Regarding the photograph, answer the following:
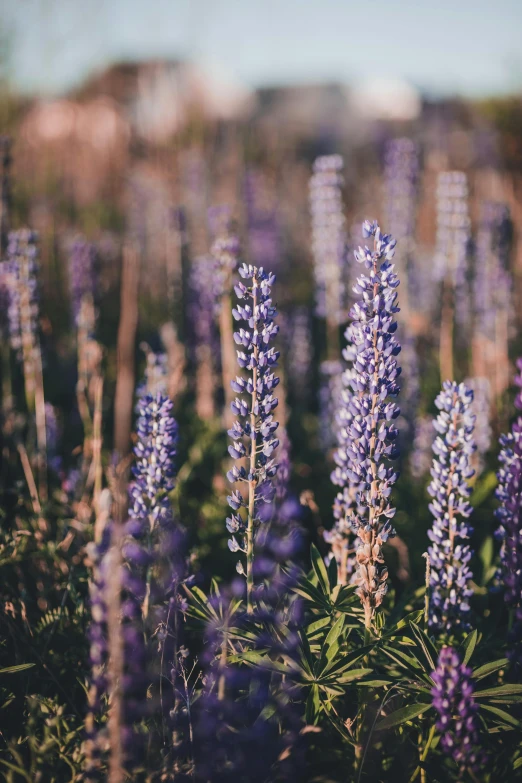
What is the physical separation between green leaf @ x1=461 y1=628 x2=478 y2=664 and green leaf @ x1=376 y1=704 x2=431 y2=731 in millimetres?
185

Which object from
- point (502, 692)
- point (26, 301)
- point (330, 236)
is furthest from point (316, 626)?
point (330, 236)

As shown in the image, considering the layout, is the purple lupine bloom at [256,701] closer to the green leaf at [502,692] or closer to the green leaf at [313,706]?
the green leaf at [313,706]

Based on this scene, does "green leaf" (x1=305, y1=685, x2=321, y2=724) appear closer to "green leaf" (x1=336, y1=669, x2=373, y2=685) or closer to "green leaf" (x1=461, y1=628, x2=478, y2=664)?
"green leaf" (x1=336, y1=669, x2=373, y2=685)

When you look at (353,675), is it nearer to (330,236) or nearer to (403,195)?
(330,236)

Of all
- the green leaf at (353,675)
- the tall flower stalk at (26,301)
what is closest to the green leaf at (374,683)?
the green leaf at (353,675)

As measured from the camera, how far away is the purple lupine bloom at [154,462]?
2109mm

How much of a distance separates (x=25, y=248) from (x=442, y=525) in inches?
95.2

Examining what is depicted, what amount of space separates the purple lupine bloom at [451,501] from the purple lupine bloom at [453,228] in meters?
2.13

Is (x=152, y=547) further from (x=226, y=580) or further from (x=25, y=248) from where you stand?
(x=25, y=248)

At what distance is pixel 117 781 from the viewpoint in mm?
1387

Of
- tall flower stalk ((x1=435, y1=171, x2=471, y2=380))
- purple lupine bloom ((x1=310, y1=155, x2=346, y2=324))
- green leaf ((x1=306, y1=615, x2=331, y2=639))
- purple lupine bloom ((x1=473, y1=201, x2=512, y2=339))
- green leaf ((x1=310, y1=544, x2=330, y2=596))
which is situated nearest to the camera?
green leaf ((x1=306, y1=615, x2=331, y2=639))

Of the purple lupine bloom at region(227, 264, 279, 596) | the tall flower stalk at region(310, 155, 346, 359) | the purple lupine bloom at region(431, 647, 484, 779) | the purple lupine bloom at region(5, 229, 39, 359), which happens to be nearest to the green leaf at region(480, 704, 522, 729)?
the purple lupine bloom at region(431, 647, 484, 779)

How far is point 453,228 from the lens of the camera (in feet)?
13.4

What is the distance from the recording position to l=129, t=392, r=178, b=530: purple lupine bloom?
6.92 ft
